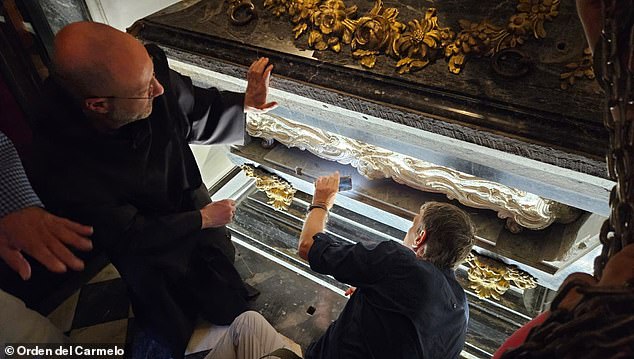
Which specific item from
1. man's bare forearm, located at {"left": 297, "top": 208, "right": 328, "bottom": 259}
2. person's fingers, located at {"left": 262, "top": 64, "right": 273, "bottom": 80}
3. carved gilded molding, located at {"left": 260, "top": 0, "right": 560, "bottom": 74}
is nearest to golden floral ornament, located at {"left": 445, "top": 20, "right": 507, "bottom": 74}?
carved gilded molding, located at {"left": 260, "top": 0, "right": 560, "bottom": 74}

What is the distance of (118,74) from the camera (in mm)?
1126

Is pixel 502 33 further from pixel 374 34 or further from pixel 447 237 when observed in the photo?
pixel 447 237

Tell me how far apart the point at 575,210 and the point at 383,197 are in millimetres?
668

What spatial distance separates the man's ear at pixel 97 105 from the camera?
1153mm

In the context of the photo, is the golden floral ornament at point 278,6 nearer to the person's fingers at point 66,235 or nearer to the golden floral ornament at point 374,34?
the golden floral ornament at point 374,34

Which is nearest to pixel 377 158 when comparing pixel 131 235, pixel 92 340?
pixel 131 235

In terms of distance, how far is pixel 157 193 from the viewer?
56.6 inches

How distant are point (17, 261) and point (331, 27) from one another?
1.09 metres

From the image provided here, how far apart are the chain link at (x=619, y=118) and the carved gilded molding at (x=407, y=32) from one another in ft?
2.42

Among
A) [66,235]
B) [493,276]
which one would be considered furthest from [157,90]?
[493,276]

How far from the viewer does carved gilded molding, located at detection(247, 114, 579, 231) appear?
1.37 m

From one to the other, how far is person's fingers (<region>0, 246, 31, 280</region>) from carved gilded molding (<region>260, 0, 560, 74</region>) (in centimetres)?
101

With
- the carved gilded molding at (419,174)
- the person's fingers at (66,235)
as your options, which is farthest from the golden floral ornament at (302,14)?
the person's fingers at (66,235)

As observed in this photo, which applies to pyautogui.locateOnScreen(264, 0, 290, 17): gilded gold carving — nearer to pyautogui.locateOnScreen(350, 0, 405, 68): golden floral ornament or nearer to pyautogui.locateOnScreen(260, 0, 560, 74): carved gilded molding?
pyautogui.locateOnScreen(260, 0, 560, 74): carved gilded molding
